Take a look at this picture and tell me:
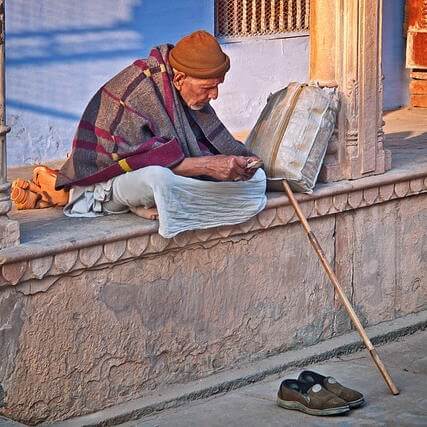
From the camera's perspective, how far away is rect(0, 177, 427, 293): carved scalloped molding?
541 cm

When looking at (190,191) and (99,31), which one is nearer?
(190,191)

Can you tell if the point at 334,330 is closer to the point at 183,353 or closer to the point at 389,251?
the point at 389,251

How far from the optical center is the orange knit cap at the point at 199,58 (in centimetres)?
596

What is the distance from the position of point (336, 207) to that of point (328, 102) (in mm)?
540

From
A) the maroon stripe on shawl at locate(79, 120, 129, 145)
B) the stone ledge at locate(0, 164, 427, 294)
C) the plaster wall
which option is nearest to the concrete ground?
the plaster wall

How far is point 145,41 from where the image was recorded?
888 cm

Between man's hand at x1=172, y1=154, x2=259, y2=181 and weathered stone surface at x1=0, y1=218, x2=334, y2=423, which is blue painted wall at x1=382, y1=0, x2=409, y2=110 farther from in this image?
man's hand at x1=172, y1=154, x2=259, y2=181

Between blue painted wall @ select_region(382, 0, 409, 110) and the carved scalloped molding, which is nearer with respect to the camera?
the carved scalloped molding

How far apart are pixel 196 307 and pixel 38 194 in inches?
36.4

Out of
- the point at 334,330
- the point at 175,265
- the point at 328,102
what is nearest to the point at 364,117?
the point at 328,102

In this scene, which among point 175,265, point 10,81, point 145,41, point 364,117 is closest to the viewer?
point 175,265

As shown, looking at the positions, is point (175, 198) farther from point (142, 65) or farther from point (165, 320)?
point (142, 65)

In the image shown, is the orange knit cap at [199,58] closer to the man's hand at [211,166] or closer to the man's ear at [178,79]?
the man's ear at [178,79]

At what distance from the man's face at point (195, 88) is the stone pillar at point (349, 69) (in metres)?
1.00
